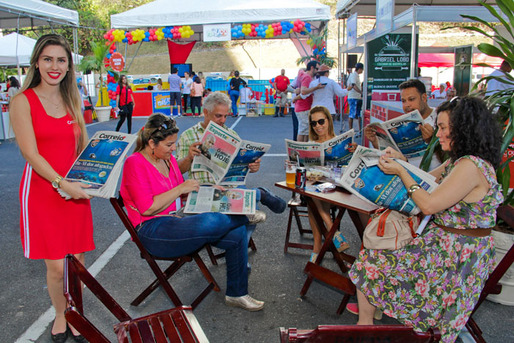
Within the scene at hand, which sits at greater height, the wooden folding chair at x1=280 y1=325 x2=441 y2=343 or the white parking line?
the wooden folding chair at x1=280 y1=325 x2=441 y2=343

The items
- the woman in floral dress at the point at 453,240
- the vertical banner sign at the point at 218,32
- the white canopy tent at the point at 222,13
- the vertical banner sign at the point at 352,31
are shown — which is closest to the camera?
the woman in floral dress at the point at 453,240

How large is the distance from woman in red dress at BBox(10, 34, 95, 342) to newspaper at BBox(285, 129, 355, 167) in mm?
1684

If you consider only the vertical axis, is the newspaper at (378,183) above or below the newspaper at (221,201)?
above

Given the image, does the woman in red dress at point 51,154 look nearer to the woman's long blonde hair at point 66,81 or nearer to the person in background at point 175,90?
the woman's long blonde hair at point 66,81

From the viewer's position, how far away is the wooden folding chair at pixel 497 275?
87.8 inches

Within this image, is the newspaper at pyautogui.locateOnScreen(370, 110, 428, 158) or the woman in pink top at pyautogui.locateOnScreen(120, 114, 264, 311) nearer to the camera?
the woman in pink top at pyautogui.locateOnScreen(120, 114, 264, 311)

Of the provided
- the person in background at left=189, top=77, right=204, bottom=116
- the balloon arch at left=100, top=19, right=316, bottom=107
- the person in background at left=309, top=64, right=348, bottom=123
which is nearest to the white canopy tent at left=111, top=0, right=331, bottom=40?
the balloon arch at left=100, top=19, right=316, bottom=107

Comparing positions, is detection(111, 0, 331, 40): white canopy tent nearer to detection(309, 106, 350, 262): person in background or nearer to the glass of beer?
detection(309, 106, 350, 262): person in background

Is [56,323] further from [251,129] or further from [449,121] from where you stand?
[251,129]

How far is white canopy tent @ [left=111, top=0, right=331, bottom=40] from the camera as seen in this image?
46.8 feet

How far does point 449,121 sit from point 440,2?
8.47m

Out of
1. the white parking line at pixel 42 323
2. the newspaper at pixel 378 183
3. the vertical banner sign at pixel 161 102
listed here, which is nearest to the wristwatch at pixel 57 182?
the white parking line at pixel 42 323

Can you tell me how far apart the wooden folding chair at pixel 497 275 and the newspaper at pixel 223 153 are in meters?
1.54

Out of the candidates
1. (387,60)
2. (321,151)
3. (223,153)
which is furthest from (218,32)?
(223,153)
